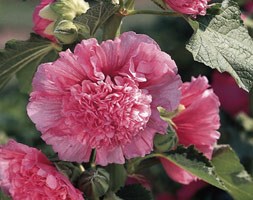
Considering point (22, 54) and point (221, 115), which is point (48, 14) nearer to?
point (22, 54)

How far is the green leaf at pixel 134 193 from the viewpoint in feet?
5.03

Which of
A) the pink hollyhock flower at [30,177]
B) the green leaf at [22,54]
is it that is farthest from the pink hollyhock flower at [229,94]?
the pink hollyhock flower at [30,177]

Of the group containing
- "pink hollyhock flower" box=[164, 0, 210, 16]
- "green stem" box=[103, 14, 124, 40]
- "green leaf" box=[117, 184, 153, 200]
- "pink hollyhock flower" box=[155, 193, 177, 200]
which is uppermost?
"pink hollyhock flower" box=[164, 0, 210, 16]

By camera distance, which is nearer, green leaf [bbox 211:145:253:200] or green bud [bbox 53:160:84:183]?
green bud [bbox 53:160:84:183]

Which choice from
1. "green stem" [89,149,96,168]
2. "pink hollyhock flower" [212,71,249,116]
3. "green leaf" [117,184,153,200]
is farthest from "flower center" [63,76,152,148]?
"pink hollyhock flower" [212,71,249,116]

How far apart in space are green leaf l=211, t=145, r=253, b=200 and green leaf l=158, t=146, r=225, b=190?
0.13 metres

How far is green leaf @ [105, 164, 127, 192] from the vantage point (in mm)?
1554

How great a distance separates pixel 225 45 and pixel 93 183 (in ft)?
1.00

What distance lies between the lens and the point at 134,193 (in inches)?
60.6

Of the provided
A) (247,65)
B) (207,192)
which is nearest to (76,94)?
(247,65)

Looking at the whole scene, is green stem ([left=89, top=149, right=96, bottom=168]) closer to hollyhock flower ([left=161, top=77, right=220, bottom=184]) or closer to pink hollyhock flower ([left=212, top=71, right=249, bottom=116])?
hollyhock flower ([left=161, top=77, right=220, bottom=184])

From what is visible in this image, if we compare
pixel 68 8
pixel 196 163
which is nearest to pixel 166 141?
pixel 196 163

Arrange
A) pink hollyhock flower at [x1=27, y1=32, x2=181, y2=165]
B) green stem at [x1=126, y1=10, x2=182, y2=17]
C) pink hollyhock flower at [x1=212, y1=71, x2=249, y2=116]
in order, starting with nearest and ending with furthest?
pink hollyhock flower at [x1=27, y1=32, x2=181, y2=165], green stem at [x1=126, y1=10, x2=182, y2=17], pink hollyhock flower at [x1=212, y1=71, x2=249, y2=116]

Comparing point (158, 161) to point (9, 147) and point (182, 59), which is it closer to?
point (9, 147)
